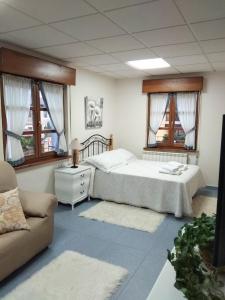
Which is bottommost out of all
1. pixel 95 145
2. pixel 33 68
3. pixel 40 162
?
pixel 40 162

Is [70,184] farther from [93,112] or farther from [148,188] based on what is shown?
[93,112]

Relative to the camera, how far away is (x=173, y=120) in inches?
208

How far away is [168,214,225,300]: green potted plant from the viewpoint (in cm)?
90

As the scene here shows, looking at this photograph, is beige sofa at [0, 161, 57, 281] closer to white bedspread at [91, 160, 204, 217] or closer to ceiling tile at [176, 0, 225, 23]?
white bedspread at [91, 160, 204, 217]

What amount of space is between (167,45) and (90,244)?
8.58ft

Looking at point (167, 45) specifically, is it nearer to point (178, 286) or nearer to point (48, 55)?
point (48, 55)

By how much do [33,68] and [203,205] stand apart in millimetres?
3431

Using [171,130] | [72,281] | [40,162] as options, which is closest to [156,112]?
[171,130]

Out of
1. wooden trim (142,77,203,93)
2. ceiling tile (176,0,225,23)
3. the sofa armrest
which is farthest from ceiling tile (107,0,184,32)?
wooden trim (142,77,203,93)

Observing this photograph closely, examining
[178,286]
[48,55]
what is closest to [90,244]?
[178,286]

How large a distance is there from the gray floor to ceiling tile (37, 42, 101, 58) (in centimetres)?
238

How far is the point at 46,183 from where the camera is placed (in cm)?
395

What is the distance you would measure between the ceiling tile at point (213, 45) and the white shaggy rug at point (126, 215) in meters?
2.43

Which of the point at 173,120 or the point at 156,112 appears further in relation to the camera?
the point at 156,112
